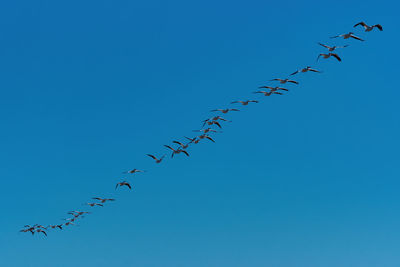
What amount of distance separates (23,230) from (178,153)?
31540 mm

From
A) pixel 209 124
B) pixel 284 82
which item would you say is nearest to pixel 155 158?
pixel 209 124

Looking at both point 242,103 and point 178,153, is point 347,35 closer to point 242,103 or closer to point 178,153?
point 242,103

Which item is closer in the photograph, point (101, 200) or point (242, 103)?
point (242, 103)

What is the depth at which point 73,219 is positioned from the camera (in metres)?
77.2

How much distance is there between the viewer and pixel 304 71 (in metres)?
57.4

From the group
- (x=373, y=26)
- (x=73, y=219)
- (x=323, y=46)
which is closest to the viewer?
(x=373, y=26)

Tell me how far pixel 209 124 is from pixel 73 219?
1129 inches

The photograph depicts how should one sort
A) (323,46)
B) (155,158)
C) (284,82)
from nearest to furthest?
(323,46), (284,82), (155,158)

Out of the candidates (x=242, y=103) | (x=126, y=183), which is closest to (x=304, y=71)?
(x=242, y=103)

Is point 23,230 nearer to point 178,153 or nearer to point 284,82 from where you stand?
point 178,153

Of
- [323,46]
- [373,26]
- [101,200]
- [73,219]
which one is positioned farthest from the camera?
[73,219]

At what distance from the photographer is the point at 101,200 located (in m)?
71.7

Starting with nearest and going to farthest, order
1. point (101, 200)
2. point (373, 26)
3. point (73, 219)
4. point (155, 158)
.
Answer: point (373, 26) < point (155, 158) < point (101, 200) < point (73, 219)

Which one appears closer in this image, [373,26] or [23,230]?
[373,26]
